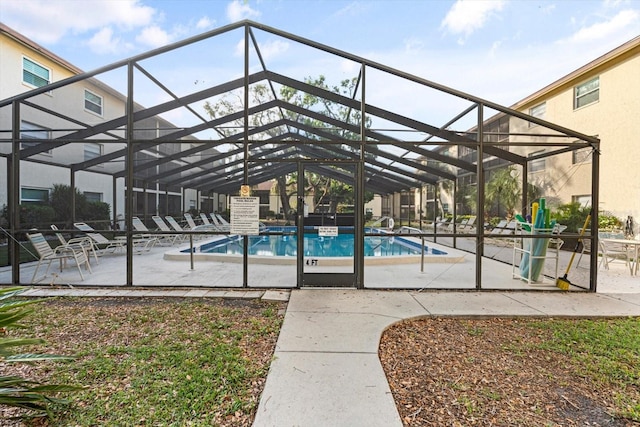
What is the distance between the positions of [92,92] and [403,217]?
25.3 ft

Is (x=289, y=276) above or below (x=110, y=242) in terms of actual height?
below

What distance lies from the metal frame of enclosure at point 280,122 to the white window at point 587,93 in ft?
24.0

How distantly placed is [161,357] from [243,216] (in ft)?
8.28

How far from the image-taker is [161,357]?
2939mm

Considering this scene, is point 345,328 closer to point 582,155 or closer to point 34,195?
point 582,155

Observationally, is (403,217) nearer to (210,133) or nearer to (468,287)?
(468,287)

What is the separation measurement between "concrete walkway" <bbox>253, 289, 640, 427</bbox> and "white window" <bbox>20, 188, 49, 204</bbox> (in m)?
5.50

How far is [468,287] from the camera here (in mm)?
5387

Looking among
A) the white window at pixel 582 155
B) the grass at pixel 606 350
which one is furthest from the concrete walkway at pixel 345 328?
the white window at pixel 582 155

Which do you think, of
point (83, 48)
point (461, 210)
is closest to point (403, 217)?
point (461, 210)

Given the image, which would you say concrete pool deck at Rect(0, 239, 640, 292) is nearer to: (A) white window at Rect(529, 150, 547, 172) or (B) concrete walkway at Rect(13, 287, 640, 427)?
(B) concrete walkway at Rect(13, 287, 640, 427)

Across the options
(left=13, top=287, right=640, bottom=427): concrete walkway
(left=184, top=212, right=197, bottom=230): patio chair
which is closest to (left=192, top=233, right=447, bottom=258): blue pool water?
(left=13, top=287, right=640, bottom=427): concrete walkway

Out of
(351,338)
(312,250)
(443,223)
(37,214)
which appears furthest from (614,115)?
(37,214)

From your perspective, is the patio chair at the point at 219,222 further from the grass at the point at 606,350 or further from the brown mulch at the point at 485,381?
the grass at the point at 606,350
